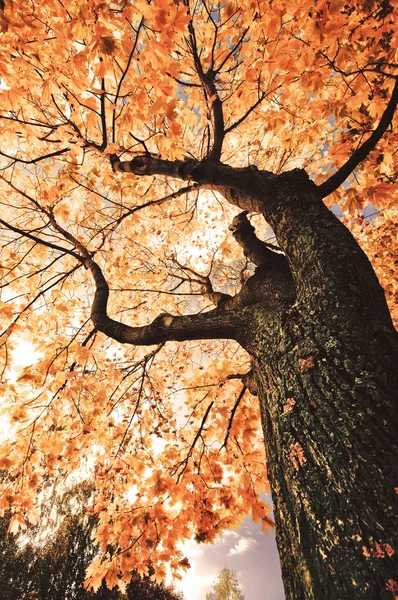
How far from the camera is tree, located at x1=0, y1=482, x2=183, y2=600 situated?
→ 18.0 meters

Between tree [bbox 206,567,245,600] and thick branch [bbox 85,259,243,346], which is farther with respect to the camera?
tree [bbox 206,567,245,600]

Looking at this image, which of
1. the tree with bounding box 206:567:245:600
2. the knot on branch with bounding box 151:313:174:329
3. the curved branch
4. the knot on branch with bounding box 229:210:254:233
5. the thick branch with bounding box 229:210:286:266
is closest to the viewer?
the curved branch

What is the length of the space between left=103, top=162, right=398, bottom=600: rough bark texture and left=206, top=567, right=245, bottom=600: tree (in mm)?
61053

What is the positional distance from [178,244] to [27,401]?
4.10 m

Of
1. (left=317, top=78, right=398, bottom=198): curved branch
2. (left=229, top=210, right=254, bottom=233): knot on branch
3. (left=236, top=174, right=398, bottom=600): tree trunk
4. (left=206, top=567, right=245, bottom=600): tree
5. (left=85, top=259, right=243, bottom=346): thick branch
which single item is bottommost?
(left=206, top=567, right=245, bottom=600): tree

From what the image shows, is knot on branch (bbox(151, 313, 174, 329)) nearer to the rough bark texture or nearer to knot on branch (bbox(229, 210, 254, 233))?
the rough bark texture

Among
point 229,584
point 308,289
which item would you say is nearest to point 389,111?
point 308,289

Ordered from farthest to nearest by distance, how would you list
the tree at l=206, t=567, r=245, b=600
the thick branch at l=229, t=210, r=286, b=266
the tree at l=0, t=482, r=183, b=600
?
the tree at l=206, t=567, r=245, b=600 < the tree at l=0, t=482, r=183, b=600 < the thick branch at l=229, t=210, r=286, b=266

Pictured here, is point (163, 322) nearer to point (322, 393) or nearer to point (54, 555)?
point (322, 393)

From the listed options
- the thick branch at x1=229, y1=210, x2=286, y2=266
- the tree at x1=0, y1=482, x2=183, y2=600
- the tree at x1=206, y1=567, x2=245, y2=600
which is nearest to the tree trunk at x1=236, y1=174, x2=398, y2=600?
the thick branch at x1=229, y1=210, x2=286, y2=266

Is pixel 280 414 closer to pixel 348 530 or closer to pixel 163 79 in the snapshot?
pixel 348 530

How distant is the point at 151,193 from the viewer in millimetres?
6004

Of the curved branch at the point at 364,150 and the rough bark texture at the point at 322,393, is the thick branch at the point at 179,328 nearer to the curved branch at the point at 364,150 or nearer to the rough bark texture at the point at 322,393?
the rough bark texture at the point at 322,393

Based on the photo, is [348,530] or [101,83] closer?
[348,530]
